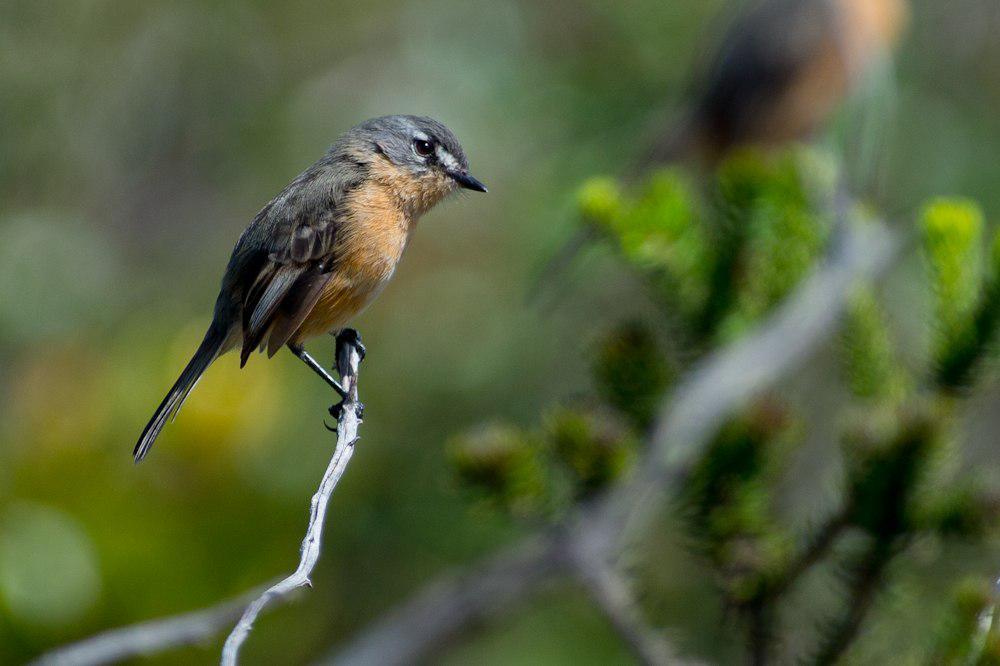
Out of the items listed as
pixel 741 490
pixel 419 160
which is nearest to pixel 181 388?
pixel 419 160

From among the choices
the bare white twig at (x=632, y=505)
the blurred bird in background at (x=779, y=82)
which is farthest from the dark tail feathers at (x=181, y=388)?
the blurred bird in background at (x=779, y=82)

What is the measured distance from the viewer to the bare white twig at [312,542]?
150 cm

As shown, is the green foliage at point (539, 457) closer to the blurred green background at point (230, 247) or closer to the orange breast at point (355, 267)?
the orange breast at point (355, 267)

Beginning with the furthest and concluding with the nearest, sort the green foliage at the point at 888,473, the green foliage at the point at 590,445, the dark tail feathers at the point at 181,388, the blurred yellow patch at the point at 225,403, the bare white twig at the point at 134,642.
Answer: the blurred yellow patch at the point at 225,403 → the dark tail feathers at the point at 181,388 → the green foliage at the point at 590,445 → the green foliage at the point at 888,473 → the bare white twig at the point at 134,642

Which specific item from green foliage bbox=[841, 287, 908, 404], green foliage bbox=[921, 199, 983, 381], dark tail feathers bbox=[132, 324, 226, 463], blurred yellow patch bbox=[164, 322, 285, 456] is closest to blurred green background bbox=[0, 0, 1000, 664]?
blurred yellow patch bbox=[164, 322, 285, 456]

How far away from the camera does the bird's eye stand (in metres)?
3.54

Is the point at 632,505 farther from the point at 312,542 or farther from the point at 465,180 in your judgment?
the point at 465,180

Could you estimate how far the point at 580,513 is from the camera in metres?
2.52

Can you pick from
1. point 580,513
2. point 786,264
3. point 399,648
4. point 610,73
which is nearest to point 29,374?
point 399,648

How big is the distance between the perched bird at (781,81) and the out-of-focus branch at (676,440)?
126 inches

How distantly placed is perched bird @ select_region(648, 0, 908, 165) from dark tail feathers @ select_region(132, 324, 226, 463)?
3286 mm

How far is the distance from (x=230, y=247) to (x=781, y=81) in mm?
3287

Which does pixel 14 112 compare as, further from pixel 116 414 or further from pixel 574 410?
pixel 574 410

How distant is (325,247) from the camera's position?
10.7 ft
